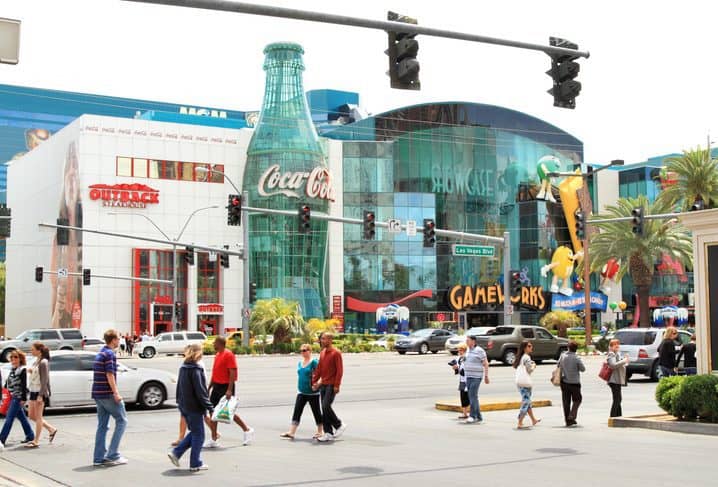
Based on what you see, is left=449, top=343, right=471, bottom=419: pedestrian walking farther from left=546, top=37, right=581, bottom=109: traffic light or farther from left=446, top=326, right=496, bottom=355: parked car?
left=446, top=326, right=496, bottom=355: parked car

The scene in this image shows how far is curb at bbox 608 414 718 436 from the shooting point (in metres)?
15.2

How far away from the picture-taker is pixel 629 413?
18.9 metres

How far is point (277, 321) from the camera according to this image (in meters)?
54.5

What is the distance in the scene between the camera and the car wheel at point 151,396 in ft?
68.7

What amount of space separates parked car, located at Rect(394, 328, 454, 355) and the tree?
6.38 meters

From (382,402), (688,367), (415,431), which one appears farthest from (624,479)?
(688,367)

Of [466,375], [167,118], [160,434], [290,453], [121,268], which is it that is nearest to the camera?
[290,453]

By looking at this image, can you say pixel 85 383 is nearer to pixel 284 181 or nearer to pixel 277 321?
pixel 277 321

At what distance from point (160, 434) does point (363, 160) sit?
237 ft

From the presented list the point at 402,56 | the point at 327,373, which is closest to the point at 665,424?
the point at 327,373

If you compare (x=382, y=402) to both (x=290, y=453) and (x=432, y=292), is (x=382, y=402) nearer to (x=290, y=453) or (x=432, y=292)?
(x=290, y=453)

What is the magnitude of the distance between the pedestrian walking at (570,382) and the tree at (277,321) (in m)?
38.4

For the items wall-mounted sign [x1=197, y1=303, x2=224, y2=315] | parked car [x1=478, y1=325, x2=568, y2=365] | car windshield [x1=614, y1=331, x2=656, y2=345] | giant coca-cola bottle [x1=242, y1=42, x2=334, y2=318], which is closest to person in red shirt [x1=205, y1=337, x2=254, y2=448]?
car windshield [x1=614, y1=331, x2=656, y2=345]

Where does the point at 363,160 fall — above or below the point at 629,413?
above
